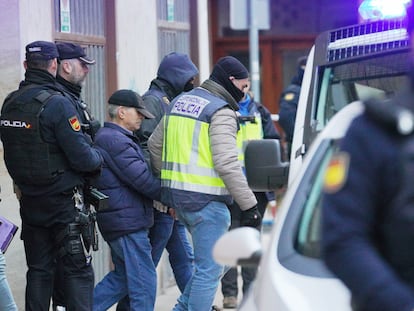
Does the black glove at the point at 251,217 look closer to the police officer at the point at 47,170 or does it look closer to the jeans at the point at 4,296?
the police officer at the point at 47,170

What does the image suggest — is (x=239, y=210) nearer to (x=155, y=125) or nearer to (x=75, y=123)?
(x=155, y=125)

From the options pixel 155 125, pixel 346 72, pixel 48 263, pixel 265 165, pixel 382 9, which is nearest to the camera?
pixel 265 165

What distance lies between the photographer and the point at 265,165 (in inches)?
243

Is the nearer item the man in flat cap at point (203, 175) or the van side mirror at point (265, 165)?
the van side mirror at point (265, 165)

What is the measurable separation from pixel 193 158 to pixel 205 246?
53cm

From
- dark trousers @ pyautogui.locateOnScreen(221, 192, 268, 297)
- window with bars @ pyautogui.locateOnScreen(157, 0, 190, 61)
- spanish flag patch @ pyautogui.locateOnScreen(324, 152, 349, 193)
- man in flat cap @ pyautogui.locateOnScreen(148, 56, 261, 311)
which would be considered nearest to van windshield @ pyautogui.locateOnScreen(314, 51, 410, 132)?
man in flat cap @ pyautogui.locateOnScreen(148, 56, 261, 311)

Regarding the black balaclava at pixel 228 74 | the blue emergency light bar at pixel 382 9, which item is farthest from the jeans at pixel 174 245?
the blue emergency light bar at pixel 382 9

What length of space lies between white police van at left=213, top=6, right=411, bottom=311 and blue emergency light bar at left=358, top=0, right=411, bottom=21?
1.81ft

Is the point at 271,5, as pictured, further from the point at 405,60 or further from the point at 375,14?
the point at 405,60

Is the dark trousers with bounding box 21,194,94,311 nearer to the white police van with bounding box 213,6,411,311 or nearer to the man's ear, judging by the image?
the man's ear

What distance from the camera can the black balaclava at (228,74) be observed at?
7605mm

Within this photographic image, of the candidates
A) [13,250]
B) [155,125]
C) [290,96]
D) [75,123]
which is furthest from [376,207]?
[290,96]

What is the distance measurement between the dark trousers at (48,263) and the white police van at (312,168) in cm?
111

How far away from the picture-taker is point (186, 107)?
7.21m
